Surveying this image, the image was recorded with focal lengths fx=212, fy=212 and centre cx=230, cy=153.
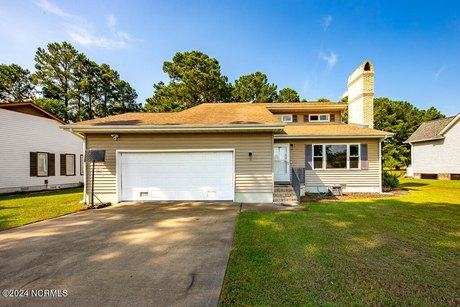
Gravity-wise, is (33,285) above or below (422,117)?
below

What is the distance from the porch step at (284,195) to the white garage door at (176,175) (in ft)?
6.35

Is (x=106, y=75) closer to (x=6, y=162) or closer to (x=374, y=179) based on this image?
(x=6, y=162)

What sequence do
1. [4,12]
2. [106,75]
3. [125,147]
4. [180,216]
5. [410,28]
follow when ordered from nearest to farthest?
[180,216] < [4,12] < [125,147] < [410,28] < [106,75]

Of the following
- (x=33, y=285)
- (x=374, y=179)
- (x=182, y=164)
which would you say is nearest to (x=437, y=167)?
(x=374, y=179)

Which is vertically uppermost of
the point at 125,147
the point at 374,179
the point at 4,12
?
the point at 4,12

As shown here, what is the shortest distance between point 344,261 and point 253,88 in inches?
1133

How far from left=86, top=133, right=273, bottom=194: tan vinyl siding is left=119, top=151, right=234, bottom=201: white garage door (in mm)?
318

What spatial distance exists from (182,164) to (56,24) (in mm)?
8205

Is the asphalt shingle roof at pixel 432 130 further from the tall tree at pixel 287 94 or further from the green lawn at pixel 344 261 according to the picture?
the green lawn at pixel 344 261

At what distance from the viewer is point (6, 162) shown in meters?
12.2

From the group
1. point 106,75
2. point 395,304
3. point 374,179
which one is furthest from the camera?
point 106,75

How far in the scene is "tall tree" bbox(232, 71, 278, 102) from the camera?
1178 inches

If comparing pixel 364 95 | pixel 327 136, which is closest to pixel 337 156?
pixel 327 136

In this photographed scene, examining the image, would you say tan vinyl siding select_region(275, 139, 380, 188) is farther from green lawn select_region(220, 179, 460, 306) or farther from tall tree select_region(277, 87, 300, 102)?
tall tree select_region(277, 87, 300, 102)
